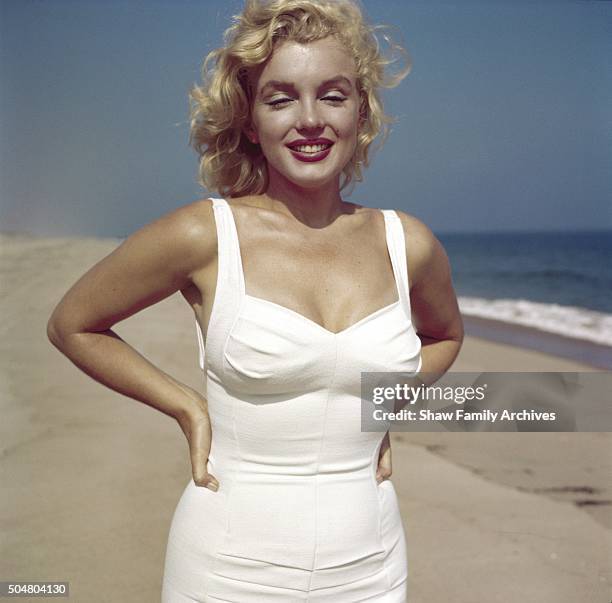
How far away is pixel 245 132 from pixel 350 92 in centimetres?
33

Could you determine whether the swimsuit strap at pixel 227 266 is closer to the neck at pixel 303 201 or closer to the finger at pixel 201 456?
the neck at pixel 303 201

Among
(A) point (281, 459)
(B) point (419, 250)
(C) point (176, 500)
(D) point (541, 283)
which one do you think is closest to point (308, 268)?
(B) point (419, 250)

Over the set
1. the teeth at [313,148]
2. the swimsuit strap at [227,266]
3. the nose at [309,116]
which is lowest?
the swimsuit strap at [227,266]

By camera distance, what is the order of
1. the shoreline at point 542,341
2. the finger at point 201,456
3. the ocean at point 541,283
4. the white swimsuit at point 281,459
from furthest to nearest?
the ocean at point 541,283, the shoreline at point 542,341, the finger at point 201,456, the white swimsuit at point 281,459

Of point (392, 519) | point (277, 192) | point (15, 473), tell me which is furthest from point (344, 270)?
point (15, 473)

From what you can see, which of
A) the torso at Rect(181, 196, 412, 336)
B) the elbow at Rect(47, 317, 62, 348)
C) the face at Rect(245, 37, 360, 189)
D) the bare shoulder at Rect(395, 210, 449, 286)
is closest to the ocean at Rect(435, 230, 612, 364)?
the bare shoulder at Rect(395, 210, 449, 286)

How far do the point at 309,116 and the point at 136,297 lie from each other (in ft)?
2.03

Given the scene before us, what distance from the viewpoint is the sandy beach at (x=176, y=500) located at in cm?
439

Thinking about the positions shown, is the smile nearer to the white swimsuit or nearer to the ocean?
the white swimsuit

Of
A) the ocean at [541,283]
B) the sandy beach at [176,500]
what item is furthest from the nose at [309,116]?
the ocean at [541,283]

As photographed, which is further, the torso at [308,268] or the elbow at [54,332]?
the elbow at [54,332]

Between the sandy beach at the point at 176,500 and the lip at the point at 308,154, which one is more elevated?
the lip at the point at 308,154

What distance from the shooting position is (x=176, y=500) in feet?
17.4

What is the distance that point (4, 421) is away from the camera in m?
6.50
